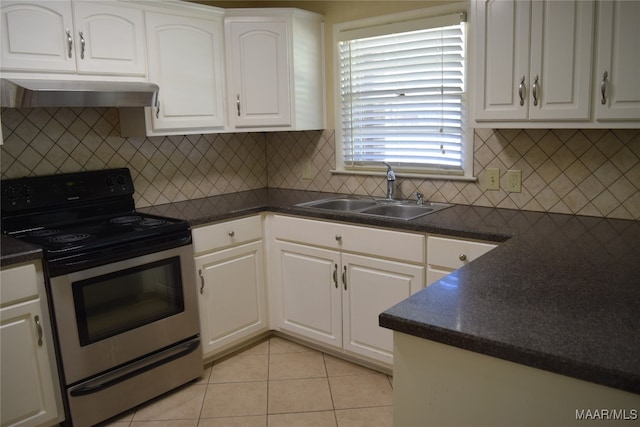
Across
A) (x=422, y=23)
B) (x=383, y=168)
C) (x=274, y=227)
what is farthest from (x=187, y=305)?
(x=422, y=23)

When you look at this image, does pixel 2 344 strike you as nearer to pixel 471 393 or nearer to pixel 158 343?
pixel 158 343

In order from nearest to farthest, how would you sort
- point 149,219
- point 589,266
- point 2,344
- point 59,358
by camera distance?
point 589,266 → point 2,344 → point 59,358 → point 149,219

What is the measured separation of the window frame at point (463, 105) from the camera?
2828 millimetres

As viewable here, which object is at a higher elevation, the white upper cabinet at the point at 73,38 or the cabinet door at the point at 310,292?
the white upper cabinet at the point at 73,38

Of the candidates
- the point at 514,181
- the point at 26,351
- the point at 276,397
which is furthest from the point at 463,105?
the point at 26,351

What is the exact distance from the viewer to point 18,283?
2107 millimetres

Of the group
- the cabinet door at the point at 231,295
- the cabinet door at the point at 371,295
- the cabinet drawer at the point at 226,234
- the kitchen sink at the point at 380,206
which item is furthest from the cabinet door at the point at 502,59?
the cabinet door at the point at 231,295

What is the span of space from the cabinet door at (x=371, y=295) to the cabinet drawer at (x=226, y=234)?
0.61m

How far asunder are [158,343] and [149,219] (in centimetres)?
67

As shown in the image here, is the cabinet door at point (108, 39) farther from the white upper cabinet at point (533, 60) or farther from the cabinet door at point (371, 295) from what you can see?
the white upper cabinet at point (533, 60)

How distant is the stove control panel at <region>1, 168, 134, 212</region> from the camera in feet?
8.49

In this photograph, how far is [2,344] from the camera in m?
2.10

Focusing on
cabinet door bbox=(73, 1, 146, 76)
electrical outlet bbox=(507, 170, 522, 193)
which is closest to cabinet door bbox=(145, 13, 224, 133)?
cabinet door bbox=(73, 1, 146, 76)
